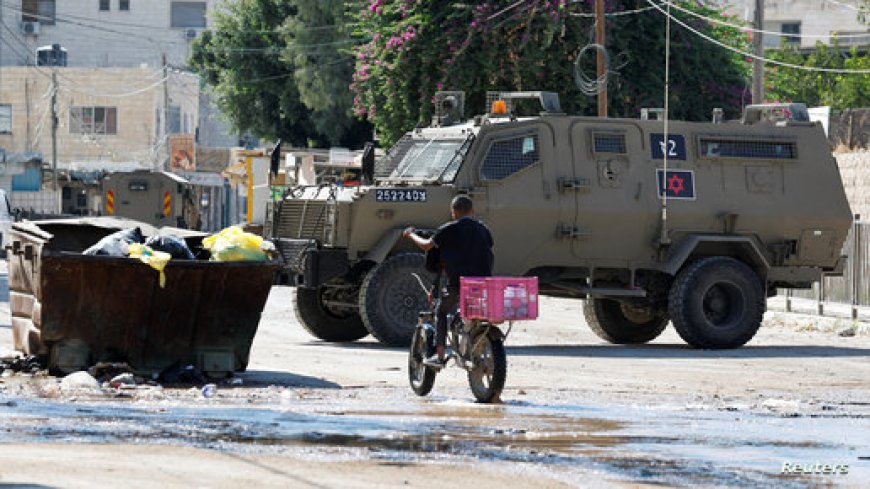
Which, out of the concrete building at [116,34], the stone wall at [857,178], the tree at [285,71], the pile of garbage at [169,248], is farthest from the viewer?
the concrete building at [116,34]

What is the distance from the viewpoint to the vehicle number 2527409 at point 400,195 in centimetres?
2133

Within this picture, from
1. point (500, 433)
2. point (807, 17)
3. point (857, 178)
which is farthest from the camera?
point (807, 17)

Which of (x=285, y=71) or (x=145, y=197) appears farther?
(x=285, y=71)

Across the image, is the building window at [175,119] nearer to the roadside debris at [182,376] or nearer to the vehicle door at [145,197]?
the vehicle door at [145,197]

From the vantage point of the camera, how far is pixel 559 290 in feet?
74.2

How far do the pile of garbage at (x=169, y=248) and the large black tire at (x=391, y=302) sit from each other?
4199mm

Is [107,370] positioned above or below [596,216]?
below

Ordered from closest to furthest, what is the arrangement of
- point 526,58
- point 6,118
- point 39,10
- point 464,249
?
point 464,249
point 526,58
point 6,118
point 39,10

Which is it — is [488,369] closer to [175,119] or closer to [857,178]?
[857,178]

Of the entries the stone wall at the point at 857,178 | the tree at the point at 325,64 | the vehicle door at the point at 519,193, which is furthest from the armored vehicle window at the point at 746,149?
the tree at the point at 325,64

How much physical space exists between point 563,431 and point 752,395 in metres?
4.14

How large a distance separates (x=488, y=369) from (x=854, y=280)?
13.8 metres

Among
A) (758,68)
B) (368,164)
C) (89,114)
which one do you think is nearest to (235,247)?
(368,164)

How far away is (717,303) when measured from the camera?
74.1ft
